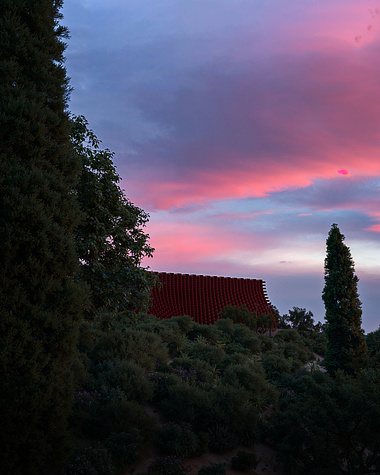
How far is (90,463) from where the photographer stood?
7219mm

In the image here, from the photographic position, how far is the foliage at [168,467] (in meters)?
7.58

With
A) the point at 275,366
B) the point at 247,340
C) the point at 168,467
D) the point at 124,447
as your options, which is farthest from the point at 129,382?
the point at 247,340

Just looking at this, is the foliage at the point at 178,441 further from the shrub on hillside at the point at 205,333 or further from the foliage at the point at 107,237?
the shrub on hillside at the point at 205,333

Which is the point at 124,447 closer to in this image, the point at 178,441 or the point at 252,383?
the point at 178,441

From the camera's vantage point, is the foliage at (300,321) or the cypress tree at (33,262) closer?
the cypress tree at (33,262)

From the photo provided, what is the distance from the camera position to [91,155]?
11719 millimetres

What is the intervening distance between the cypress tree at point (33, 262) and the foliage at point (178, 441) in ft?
7.99

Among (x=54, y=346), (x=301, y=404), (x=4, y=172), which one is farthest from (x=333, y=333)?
(x=4, y=172)

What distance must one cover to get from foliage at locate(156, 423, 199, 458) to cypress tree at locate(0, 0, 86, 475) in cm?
244

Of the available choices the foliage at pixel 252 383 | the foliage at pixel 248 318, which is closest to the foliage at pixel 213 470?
the foliage at pixel 252 383

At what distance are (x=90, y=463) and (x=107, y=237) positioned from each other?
6235mm

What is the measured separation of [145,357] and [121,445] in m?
4.93

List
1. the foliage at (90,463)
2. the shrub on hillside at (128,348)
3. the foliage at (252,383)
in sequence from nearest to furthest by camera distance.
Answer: the foliage at (90,463)
the foliage at (252,383)
the shrub on hillside at (128,348)

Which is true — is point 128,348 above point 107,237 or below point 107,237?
below
